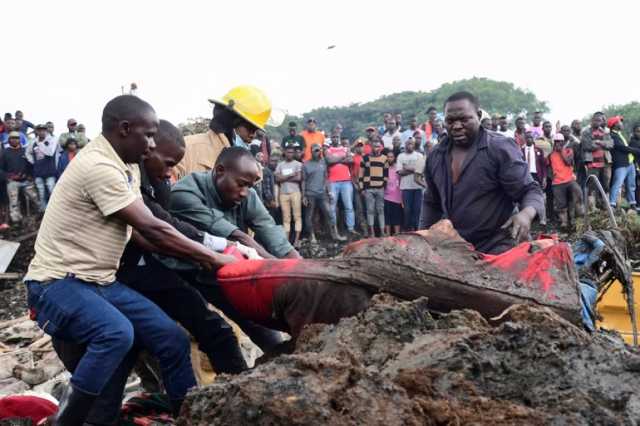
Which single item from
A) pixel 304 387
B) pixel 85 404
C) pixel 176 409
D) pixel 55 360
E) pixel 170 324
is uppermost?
pixel 304 387

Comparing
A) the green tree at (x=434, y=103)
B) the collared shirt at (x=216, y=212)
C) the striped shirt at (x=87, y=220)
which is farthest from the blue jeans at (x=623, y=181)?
the green tree at (x=434, y=103)

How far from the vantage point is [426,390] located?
1.93 m

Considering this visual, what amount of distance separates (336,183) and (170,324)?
993cm

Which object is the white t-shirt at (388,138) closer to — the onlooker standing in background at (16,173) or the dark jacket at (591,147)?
the dark jacket at (591,147)

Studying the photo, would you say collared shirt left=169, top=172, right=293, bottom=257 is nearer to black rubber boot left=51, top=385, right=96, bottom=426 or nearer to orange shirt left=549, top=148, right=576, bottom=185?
black rubber boot left=51, top=385, right=96, bottom=426

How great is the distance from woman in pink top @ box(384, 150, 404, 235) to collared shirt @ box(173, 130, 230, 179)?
817 centimetres

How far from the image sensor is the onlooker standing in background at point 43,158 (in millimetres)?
12523

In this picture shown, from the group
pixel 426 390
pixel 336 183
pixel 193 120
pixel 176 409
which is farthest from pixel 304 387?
pixel 336 183

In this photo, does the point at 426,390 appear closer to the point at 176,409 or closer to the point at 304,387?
the point at 304,387

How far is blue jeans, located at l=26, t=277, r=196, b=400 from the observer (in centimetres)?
297

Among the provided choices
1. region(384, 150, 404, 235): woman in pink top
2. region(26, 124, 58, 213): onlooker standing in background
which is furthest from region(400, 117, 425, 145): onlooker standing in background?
region(26, 124, 58, 213): onlooker standing in background

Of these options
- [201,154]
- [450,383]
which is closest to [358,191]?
[201,154]

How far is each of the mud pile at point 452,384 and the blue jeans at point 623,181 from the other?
12.0 m

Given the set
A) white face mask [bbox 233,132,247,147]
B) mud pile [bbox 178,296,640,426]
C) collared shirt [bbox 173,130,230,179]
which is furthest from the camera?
white face mask [bbox 233,132,247,147]
